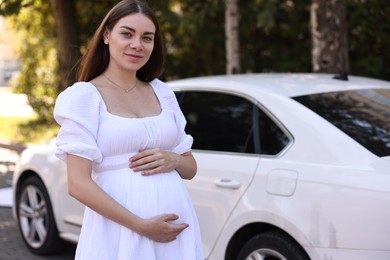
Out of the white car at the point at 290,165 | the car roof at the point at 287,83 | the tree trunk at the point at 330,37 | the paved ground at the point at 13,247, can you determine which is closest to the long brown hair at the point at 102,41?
the white car at the point at 290,165

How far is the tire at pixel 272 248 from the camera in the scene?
3689 mm

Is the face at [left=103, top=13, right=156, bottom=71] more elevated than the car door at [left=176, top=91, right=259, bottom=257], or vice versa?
the face at [left=103, top=13, right=156, bottom=71]

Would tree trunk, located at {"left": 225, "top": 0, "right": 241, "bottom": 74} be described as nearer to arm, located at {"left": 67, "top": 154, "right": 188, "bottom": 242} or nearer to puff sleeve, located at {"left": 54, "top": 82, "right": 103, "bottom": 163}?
puff sleeve, located at {"left": 54, "top": 82, "right": 103, "bottom": 163}

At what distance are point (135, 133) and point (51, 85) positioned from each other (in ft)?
41.2

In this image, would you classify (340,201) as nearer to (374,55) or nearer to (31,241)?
(31,241)

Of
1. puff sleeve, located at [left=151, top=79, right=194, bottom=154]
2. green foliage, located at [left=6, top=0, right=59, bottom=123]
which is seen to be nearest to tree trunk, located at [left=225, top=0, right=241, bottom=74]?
puff sleeve, located at [left=151, top=79, right=194, bottom=154]

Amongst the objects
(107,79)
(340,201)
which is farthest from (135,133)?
(340,201)

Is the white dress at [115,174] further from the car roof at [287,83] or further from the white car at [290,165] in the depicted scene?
the car roof at [287,83]

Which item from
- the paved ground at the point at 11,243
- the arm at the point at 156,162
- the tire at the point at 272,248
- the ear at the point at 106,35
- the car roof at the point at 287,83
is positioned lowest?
→ the paved ground at the point at 11,243

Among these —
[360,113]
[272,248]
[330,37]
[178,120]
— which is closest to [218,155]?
[272,248]

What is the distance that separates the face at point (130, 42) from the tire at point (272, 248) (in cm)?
165

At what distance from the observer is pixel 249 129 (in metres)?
4.32

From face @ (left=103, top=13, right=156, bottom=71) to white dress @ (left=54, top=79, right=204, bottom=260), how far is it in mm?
159

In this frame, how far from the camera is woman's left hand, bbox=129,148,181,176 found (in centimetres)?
243
